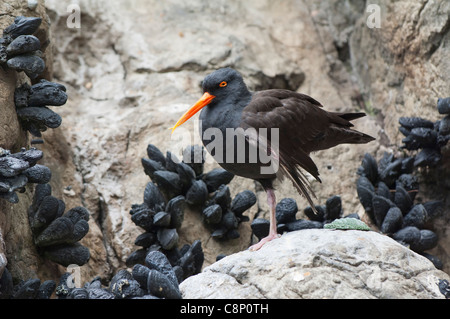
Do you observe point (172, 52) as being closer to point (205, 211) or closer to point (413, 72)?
point (205, 211)

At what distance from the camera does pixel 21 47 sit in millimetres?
3365

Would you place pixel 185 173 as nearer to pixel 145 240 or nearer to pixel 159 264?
pixel 145 240

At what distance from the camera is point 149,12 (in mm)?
5773

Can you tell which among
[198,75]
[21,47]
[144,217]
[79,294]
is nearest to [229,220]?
[144,217]

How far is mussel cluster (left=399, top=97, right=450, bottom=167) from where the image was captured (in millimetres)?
4109

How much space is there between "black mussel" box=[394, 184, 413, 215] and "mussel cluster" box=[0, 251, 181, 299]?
2.04 meters

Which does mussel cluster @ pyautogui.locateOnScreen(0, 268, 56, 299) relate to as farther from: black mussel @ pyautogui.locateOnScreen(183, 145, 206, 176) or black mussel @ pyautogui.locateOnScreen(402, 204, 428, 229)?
black mussel @ pyautogui.locateOnScreen(402, 204, 428, 229)

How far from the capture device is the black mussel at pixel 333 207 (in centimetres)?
407

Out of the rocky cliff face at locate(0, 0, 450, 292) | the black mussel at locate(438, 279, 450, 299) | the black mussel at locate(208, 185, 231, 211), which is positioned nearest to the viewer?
the black mussel at locate(438, 279, 450, 299)

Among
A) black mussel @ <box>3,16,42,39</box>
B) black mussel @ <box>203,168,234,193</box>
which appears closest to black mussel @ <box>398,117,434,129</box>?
black mussel @ <box>203,168,234,193</box>

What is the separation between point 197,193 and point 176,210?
232mm

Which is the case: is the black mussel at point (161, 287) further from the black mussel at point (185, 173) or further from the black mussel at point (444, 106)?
the black mussel at point (444, 106)

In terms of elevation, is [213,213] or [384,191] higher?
[384,191]
